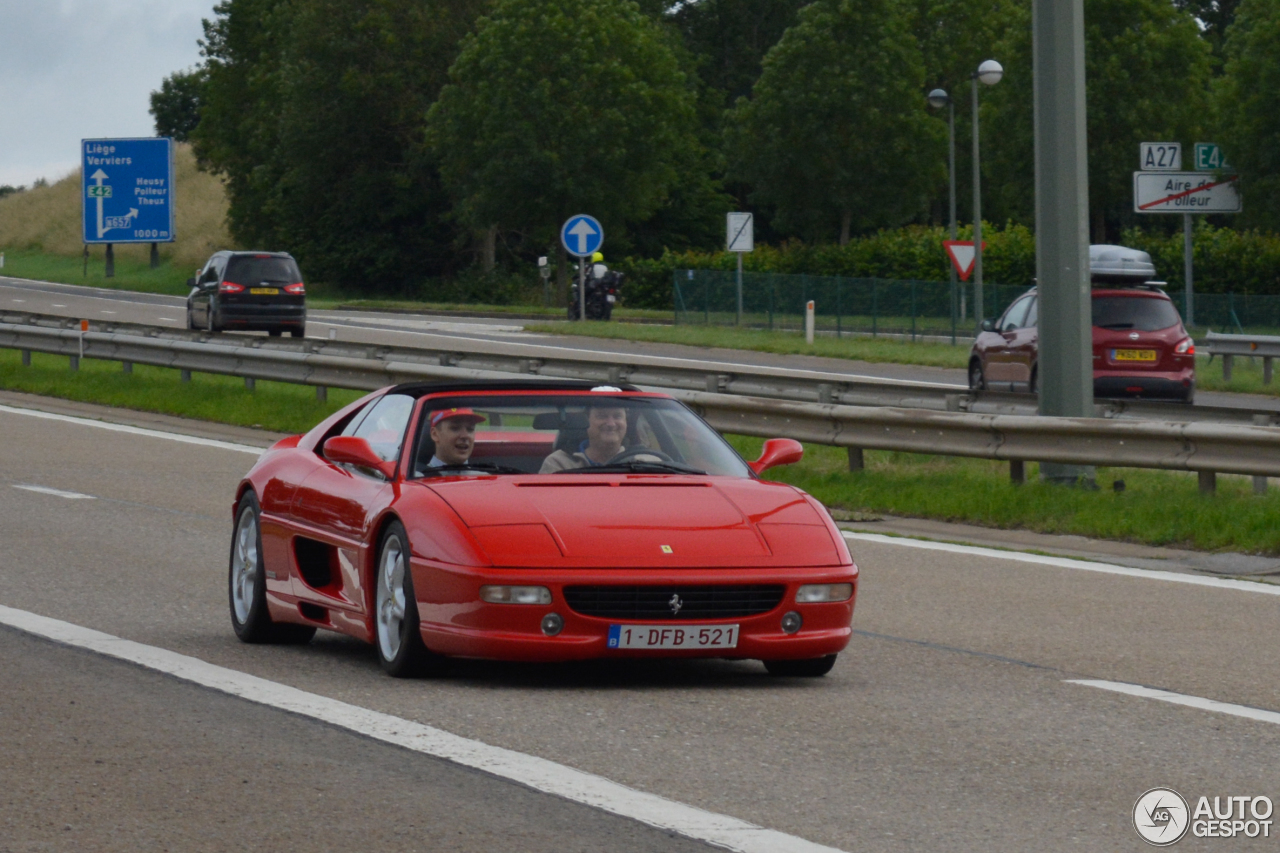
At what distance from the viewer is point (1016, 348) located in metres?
25.1

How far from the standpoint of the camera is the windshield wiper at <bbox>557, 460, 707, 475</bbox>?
333 inches

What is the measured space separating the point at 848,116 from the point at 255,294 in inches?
1506

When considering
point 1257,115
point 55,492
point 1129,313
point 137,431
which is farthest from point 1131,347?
point 1257,115

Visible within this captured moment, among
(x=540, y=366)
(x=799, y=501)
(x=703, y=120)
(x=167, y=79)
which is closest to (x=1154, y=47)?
(x=703, y=120)

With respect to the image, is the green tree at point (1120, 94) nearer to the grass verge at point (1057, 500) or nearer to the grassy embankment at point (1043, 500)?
the grassy embankment at point (1043, 500)

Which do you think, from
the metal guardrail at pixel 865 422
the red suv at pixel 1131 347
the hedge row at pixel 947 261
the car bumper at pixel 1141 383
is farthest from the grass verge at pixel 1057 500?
the hedge row at pixel 947 261

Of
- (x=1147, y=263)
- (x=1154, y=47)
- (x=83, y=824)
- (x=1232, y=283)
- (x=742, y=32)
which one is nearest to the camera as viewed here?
(x=83, y=824)

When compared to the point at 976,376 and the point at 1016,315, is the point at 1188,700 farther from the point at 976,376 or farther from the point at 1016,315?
the point at 976,376

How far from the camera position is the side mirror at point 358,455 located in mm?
8453

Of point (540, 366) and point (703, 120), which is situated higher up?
point (703, 120)

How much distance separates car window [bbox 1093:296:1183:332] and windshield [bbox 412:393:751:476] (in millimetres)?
17256

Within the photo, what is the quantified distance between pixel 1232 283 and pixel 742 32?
181 ft

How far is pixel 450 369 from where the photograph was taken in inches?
941

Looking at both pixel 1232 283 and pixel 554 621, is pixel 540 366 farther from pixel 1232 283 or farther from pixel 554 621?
pixel 1232 283
